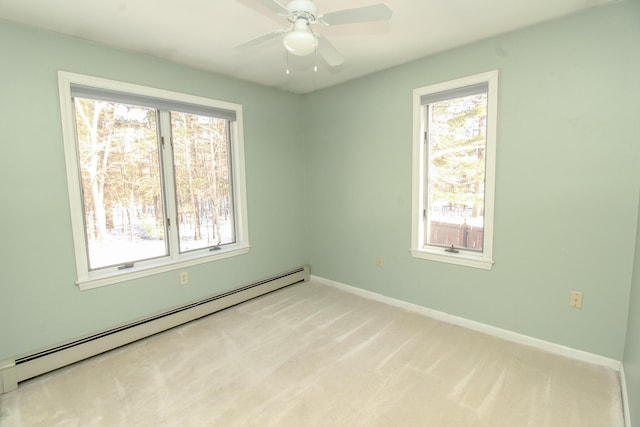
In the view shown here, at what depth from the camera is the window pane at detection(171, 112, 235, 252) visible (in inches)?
116

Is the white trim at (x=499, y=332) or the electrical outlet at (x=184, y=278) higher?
the electrical outlet at (x=184, y=278)

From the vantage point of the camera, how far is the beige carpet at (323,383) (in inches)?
67.2

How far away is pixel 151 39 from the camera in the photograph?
231cm

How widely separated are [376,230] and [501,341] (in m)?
1.51

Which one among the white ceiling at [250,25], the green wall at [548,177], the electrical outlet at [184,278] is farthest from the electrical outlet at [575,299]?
the electrical outlet at [184,278]

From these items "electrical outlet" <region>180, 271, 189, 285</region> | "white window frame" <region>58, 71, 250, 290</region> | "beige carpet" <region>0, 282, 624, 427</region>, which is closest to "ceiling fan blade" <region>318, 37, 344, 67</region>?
"white window frame" <region>58, 71, 250, 290</region>

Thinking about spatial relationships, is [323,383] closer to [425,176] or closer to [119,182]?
[425,176]

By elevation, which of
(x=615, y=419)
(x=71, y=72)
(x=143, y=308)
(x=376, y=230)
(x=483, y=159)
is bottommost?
(x=615, y=419)

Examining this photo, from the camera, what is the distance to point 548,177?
223cm

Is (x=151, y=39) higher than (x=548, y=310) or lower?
higher

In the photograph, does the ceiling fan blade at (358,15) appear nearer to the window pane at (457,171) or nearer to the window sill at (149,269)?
the window pane at (457,171)

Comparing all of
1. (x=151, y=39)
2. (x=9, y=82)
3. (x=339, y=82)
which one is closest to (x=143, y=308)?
(x=9, y=82)

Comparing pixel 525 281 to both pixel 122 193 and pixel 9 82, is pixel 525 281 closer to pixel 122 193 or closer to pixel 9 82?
pixel 122 193

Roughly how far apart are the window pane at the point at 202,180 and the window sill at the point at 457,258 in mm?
Result: 2104
